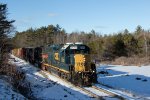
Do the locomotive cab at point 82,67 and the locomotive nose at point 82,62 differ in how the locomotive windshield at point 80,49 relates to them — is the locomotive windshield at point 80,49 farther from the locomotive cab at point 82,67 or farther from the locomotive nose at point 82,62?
the locomotive nose at point 82,62

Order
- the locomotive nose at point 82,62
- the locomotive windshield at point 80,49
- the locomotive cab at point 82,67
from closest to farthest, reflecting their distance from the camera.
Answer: the locomotive cab at point 82,67, the locomotive nose at point 82,62, the locomotive windshield at point 80,49

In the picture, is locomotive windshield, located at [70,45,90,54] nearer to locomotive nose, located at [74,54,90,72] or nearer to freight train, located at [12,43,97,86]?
freight train, located at [12,43,97,86]

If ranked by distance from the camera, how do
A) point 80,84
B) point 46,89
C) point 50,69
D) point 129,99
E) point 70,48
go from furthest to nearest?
point 50,69 < point 70,48 < point 80,84 < point 46,89 < point 129,99

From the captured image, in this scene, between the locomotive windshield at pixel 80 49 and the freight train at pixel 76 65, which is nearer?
the freight train at pixel 76 65

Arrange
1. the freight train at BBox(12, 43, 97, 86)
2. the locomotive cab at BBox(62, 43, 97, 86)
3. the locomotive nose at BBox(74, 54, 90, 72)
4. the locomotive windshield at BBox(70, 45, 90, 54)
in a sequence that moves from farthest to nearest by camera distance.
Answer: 1. the locomotive windshield at BBox(70, 45, 90, 54)
2. the locomotive nose at BBox(74, 54, 90, 72)
3. the freight train at BBox(12, 43, 97, 86)
4. the locomotive cab at BBox(62, 43, 97, 86)

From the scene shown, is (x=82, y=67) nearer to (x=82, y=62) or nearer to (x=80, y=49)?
(x=82, y=62)

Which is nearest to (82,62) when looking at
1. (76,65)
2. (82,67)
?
(82,67)

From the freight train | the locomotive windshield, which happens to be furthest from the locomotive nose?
the locomotive windshield

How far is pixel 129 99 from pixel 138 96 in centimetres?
130

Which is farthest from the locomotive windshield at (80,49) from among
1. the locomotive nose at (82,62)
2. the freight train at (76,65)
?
the locomotive nose at (82,62)

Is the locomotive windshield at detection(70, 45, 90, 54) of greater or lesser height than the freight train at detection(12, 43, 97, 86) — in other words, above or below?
above

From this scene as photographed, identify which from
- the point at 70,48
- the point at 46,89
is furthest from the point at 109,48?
the point at 46,89

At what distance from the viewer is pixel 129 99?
18.1 metres

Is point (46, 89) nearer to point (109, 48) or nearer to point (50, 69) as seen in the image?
point (50, 69)
